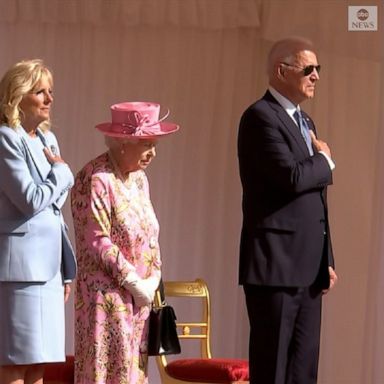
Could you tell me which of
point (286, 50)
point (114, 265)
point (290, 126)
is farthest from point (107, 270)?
point (286, 50)

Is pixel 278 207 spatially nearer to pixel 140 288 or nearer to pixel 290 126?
pixel 290 126

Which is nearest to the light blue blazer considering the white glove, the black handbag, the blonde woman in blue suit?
the blonde woman in blue suit

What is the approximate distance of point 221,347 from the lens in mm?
7297

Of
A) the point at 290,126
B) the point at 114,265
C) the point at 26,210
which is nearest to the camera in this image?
the point at 26,210

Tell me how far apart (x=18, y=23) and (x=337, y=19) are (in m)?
1.84

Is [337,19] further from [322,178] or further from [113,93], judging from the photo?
[322,178]

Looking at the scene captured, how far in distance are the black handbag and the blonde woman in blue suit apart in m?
0.37

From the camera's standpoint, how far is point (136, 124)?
15.8ft

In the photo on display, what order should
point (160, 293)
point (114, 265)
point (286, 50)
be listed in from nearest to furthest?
point (114, 265)
point (286, 50)
point (160, 293)

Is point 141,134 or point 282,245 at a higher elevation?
point 141,134

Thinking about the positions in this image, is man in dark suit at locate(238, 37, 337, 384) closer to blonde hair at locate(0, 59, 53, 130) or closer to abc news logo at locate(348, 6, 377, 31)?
blonde hair at locate(0, 59, 53, 130)

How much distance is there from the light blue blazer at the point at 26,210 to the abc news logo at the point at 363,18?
2.35 m

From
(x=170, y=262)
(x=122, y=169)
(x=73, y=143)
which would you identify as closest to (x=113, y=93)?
(x=73, y=143)

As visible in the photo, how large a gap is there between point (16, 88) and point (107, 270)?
72cm
